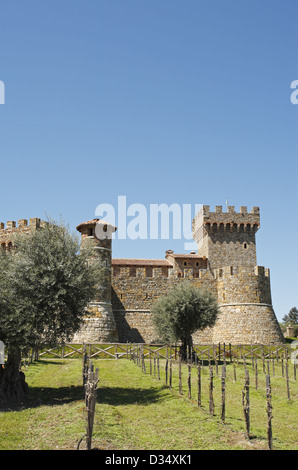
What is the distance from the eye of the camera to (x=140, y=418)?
11312 millimetres

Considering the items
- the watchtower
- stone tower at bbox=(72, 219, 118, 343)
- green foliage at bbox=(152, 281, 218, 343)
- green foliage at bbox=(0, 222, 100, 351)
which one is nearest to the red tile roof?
the watchtower

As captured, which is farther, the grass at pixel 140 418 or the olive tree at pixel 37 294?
the olive tree at pixel 37 294

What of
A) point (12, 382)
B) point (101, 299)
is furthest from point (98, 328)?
point (12, 382)

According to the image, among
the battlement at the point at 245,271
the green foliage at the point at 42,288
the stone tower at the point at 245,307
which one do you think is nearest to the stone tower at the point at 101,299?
the stone tower at the point at 245,307

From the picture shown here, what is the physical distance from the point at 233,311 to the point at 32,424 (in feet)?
88.1

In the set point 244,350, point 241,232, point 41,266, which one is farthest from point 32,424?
point 241,232

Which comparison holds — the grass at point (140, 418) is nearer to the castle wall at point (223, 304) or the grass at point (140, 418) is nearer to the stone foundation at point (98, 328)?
the stone foundation at point (98, 328)

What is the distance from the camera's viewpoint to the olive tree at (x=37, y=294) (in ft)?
44.9

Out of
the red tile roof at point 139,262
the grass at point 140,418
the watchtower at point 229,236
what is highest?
the watchtower at point 229,236

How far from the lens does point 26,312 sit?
13.7m

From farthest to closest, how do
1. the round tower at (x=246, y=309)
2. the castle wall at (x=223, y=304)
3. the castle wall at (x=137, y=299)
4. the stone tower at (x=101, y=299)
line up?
the castle wall at (x=137, y=299), the castle wall at (x=223, y=304), the round tower at (x=246, y=309), the stone tower at (x=101, y=299)

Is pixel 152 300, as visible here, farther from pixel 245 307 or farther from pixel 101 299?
pixel 245 307

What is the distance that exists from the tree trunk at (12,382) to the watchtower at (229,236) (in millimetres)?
35601
